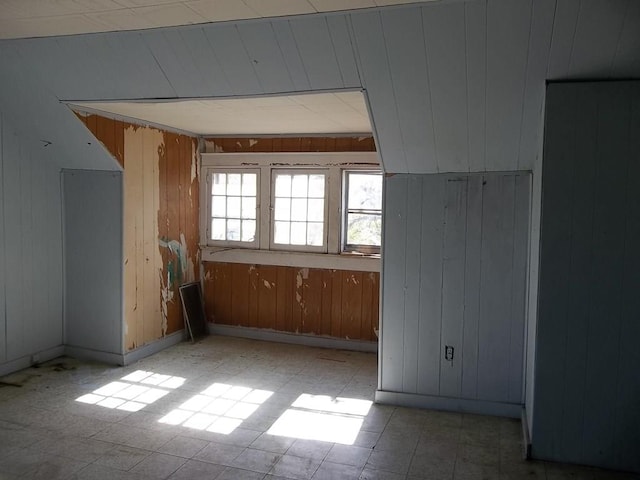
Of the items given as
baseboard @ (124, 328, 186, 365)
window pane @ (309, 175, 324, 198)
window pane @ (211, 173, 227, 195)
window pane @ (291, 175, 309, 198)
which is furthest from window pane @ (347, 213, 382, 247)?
baseboard @ (124, 328, 186, 365)

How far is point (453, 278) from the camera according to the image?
3.73m

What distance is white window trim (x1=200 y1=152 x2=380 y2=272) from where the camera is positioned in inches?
201

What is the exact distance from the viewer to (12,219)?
437 centimetres

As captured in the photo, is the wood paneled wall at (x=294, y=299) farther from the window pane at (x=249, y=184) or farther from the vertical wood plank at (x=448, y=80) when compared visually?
the vertical wood plank at (x=448, y=80)

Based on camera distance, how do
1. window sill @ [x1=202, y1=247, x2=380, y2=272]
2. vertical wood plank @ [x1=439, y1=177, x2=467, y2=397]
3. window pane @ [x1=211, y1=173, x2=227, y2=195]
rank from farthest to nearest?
1. window pane @ [x1=211, y1=173, x2=227, y2=195]
2. window sill @ [x1=202, y1=247, x2=380, y2=272]
3. vertical wood plank @ [x1=439, y1=177, x2=467, y2=397]

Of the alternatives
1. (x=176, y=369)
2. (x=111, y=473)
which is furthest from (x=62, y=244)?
(x=111, y=473)

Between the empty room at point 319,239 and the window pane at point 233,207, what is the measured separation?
0.04m

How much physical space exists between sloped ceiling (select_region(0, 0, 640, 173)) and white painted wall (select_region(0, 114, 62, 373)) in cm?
65

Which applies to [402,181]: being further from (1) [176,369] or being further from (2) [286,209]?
(1) [176,369]

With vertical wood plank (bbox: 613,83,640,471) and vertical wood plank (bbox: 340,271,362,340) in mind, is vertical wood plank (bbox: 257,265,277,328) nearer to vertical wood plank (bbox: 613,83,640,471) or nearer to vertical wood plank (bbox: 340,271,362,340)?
vertical wood plank (bbox: 340,271,362,340)

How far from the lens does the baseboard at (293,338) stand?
520 centimetres

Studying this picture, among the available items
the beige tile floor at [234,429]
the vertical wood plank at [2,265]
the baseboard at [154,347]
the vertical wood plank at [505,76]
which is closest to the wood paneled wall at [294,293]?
the baseboard at [154,347]

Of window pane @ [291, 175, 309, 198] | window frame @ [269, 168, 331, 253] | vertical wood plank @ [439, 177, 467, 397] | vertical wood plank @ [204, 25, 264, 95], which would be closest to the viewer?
vertical wood plank @ [204, 25, 264, 95]

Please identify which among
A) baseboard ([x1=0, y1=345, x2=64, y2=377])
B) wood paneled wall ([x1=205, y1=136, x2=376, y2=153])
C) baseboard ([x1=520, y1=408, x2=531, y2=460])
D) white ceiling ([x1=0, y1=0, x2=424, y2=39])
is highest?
white ceiling ([x1=0, y1=0, x2=424, y2=39])
